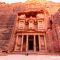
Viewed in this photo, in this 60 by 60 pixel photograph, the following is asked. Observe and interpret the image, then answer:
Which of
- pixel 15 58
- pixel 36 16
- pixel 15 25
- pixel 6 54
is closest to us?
pixel 15 58

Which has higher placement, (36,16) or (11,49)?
(36,16)

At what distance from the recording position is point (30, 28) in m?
13.7

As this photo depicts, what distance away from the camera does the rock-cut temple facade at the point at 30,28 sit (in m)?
12.1

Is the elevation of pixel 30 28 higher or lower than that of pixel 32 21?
lower

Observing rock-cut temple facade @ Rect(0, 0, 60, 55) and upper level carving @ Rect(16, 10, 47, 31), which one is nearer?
rock-cut temple facade @ Rect(0, 0, 60, 55)

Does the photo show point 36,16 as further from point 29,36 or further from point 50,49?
point 50,49

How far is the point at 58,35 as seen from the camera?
1263 centimetres

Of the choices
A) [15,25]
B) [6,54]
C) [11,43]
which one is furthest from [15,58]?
[15,25]

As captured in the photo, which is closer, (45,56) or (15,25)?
(45,56)

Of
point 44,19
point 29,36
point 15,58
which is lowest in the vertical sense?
point 15,58

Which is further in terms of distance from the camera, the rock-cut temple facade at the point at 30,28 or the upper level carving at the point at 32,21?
the upper level carving at the point at 32,21

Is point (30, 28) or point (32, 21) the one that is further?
point (32, 21)

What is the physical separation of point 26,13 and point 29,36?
2.94m

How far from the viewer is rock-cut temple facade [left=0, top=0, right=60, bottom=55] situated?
478 inches
